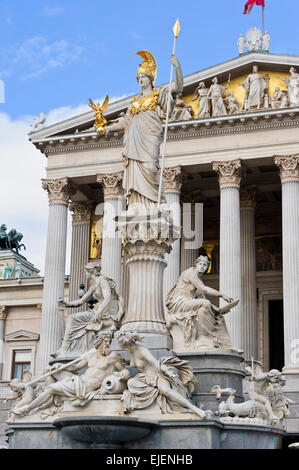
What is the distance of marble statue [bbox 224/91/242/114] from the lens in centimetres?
4247

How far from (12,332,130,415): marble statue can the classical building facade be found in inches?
975

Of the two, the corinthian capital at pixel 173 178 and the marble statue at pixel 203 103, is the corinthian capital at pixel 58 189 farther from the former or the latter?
the marble statue at pixel 203 103

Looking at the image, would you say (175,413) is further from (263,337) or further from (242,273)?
(263,337)

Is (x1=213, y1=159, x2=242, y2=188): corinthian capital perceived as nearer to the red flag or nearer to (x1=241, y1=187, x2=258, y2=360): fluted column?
(x1=241, y1=187, x2=258, y2=360): fluted column

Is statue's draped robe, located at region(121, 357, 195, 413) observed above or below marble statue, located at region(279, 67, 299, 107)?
below

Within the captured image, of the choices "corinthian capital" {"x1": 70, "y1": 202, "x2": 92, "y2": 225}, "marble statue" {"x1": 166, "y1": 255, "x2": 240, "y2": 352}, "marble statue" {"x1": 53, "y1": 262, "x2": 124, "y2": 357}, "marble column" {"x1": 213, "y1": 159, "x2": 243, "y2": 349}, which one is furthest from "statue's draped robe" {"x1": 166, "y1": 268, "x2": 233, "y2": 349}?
"corinthian capital" {"x1": 70, "y1": 202, "x2": 92, "y2": 225}

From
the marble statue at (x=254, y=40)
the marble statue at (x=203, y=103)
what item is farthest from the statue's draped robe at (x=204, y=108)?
the marble statue at (x=254, y=40)

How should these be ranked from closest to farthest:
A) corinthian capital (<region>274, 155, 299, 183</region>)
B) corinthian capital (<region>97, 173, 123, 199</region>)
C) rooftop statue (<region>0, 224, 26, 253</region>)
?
1. corinthian capital (<region>274, 155, 299, 183</region>)
2. corinthian capital (<region>97, 173, 123, 199</region>)
3. rooftop statue (<region>0, 224, 26, 253</region>)

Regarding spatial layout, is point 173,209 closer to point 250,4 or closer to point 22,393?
point 250,4

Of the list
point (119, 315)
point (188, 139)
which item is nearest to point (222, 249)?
point (188, 139)

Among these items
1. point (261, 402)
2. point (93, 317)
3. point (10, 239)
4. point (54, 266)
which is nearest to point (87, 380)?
point (93, 317)

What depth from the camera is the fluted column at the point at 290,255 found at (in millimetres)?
37250

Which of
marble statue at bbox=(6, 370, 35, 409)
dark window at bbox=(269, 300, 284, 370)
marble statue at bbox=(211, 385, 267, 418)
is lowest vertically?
marble statue at bbox=(211, 385, 267, 418)

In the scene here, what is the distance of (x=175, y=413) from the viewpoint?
12211mm
